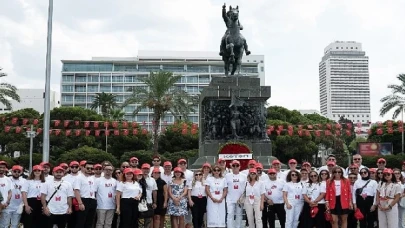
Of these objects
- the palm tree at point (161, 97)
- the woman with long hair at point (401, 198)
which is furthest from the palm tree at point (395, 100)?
the woman with long hair at point (401, 198)

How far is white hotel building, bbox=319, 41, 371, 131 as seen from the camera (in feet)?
541

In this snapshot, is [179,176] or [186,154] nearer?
[179,176]

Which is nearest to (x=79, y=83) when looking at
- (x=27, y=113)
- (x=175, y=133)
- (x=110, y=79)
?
(x=110, y=79)

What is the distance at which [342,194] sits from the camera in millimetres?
9516

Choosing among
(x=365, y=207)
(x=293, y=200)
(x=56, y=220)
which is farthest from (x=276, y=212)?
(x=56, y=220)

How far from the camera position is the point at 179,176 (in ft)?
34.3

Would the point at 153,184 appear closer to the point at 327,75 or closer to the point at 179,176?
the point at 179,176

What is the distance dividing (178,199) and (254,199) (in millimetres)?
1630

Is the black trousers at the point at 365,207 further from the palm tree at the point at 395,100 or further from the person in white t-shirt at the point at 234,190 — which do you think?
the palm tree at the point at 395,100

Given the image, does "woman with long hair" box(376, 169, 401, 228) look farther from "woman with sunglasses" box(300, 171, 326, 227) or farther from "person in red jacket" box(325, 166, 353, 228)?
"woman with sunglasses" box(300, 171, 326, 227)

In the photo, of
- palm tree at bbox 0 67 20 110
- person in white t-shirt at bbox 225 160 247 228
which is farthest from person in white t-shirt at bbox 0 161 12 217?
palm tree at bbox 0 67 20 110

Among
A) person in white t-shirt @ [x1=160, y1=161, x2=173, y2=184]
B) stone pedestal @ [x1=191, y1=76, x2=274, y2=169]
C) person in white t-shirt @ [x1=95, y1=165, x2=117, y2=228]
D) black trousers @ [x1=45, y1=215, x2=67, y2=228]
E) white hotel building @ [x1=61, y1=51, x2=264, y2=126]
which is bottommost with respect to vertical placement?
black trousers @ [x1=45, y1=215, x2=67, y2=228]

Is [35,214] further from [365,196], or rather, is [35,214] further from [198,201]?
[365,196]

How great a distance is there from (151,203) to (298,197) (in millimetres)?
3122
